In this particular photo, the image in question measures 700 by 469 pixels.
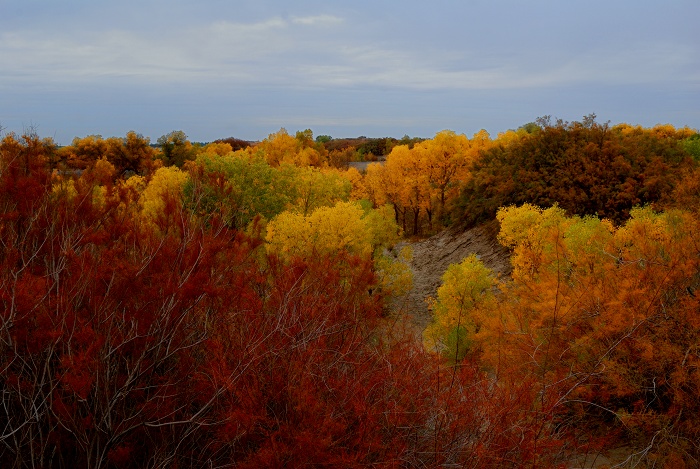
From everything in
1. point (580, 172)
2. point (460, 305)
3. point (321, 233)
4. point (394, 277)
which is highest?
point (580, 172)

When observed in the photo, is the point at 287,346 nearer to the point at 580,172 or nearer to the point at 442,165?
the point at 580,172

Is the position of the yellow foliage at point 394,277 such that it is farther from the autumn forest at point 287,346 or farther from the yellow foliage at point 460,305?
the yellow foliage at point 460,305

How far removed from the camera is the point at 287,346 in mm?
8492

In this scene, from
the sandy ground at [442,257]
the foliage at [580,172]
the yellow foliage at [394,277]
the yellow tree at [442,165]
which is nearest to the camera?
the yellow foliage at [394,277]

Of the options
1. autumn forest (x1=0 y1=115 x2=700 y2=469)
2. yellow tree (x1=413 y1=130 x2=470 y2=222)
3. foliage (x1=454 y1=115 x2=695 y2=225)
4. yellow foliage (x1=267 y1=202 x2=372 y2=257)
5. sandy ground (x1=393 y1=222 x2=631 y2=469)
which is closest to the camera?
autumn forest (x1=0 y1=115 x2=700 y2=469)

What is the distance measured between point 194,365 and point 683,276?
16505 millimetres

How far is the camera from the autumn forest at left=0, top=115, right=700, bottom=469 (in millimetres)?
6938

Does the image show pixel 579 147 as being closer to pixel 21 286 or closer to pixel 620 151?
pixel 620 151

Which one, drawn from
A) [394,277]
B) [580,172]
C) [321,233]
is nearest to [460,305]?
[394,277]

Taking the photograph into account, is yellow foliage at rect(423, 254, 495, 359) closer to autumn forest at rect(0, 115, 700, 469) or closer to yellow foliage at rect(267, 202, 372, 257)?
autumn forest at rect(0, 115, 700, 469)

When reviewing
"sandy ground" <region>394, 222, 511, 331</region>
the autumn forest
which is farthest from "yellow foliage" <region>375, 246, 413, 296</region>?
the autumn forest

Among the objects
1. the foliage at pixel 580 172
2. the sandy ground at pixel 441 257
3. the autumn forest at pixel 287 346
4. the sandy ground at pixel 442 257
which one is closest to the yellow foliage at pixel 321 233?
the autumn forest at pixel 287 346

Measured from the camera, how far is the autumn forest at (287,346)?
694 centimetres

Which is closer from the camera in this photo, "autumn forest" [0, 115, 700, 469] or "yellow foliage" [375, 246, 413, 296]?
"autumn forest" [0, 115, 700, 469]
